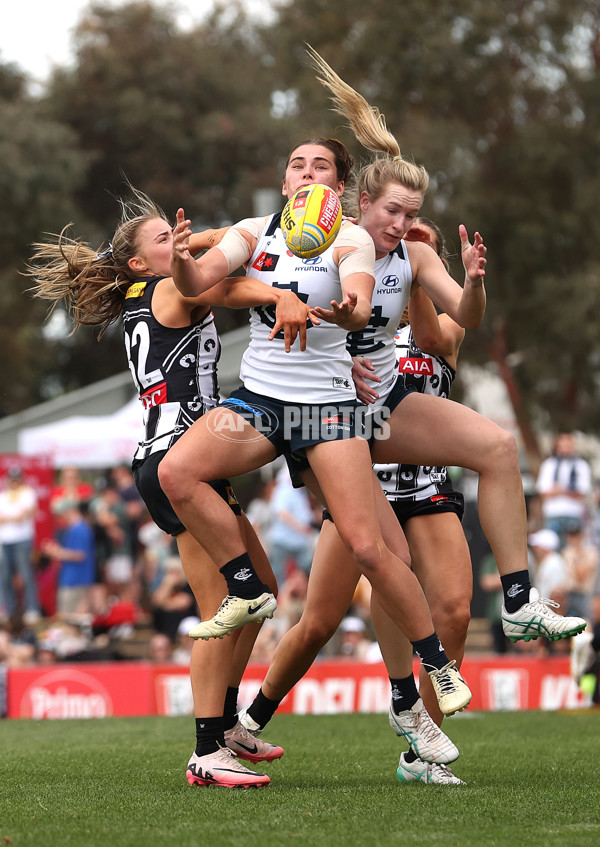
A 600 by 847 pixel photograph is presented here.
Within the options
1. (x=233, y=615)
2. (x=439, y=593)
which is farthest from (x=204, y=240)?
(x=439, y=593)

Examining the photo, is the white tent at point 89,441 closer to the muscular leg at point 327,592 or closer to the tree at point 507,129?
the muscular leg at point 327,592

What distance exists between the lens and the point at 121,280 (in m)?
5.70

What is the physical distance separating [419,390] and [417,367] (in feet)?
0.39

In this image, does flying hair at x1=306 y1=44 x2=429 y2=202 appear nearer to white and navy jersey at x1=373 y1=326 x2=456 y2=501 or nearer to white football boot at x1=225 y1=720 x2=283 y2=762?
white and navy jersey at x1=373 y1=326 x2=456 y2=501

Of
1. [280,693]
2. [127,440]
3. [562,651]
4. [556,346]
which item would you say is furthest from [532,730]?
[556,346]

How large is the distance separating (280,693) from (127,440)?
30.6 ft

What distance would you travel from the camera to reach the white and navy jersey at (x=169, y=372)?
5301mm

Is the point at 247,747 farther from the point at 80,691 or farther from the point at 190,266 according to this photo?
the point at 80,691

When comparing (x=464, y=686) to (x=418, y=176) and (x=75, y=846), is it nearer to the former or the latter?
(x=75, y=846)

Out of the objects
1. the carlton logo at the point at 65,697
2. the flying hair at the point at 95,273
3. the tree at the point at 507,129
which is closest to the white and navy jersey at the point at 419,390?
the flying hair at the point at 95,273

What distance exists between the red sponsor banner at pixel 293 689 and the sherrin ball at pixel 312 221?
659cm

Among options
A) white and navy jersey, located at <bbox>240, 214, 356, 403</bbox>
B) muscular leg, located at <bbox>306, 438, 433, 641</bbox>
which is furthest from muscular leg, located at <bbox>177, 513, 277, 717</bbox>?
white and navy jersey, located at <bbox>240, 214, 356, 403</bbox>

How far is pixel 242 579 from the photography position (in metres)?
4.93

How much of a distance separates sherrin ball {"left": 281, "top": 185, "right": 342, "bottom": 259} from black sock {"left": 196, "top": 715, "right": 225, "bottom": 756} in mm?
2005
